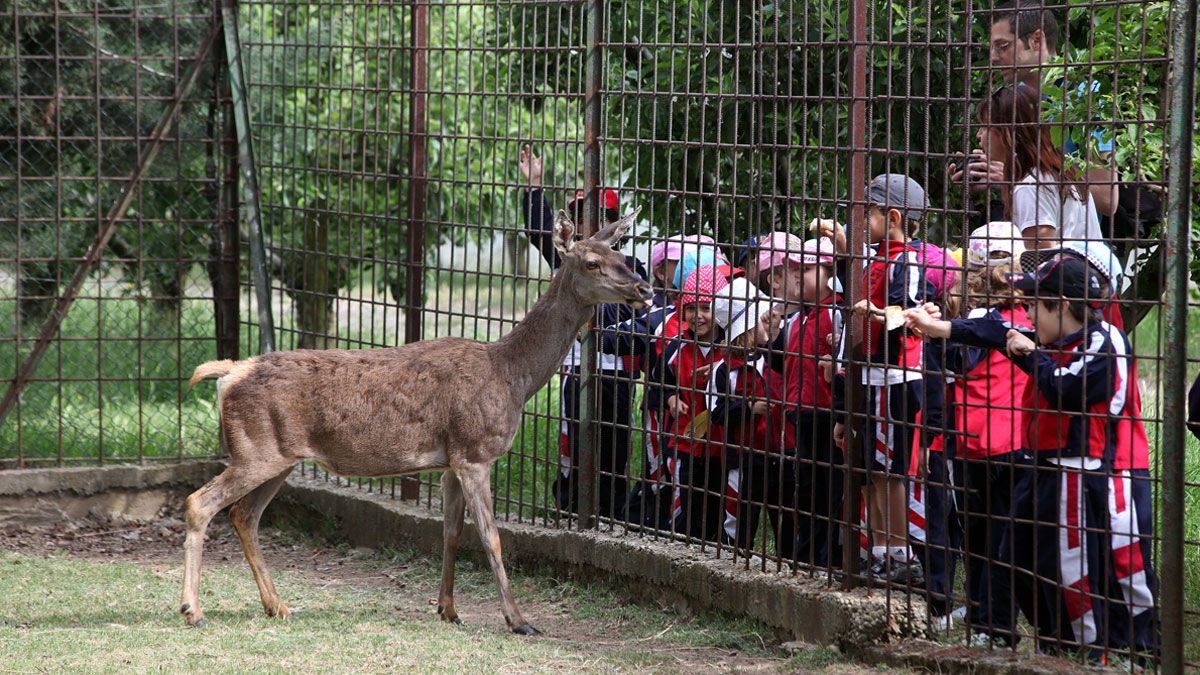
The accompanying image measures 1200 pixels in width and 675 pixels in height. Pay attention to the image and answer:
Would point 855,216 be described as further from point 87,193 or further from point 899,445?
point 87,193

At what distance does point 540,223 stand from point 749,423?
1.88 metres

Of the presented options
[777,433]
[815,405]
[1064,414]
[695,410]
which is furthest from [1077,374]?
[695,410]

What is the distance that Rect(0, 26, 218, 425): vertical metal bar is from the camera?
9664 mm

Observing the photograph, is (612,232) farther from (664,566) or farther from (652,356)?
(664,566)

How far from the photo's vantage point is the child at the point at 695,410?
23.9 ft

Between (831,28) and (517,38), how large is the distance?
2583 mm

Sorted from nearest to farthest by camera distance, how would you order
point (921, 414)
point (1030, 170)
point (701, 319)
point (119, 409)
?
point (1030, 170) < point (921, 414) < point (701, 319) < point (119, 409)

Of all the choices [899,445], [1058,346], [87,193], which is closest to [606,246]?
[899,445]

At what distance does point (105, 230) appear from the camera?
975cm

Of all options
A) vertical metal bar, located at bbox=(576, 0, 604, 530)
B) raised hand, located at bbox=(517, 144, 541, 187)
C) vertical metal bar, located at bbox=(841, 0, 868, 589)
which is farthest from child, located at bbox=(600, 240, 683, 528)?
vertical metal bar, located at bbox=(841, 0, 868, 589)

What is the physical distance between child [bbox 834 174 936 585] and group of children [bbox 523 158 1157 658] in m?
0.01

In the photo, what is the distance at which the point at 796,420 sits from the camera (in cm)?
697

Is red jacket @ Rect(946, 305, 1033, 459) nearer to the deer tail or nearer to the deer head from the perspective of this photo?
the deer head

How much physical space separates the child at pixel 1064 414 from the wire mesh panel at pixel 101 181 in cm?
581
